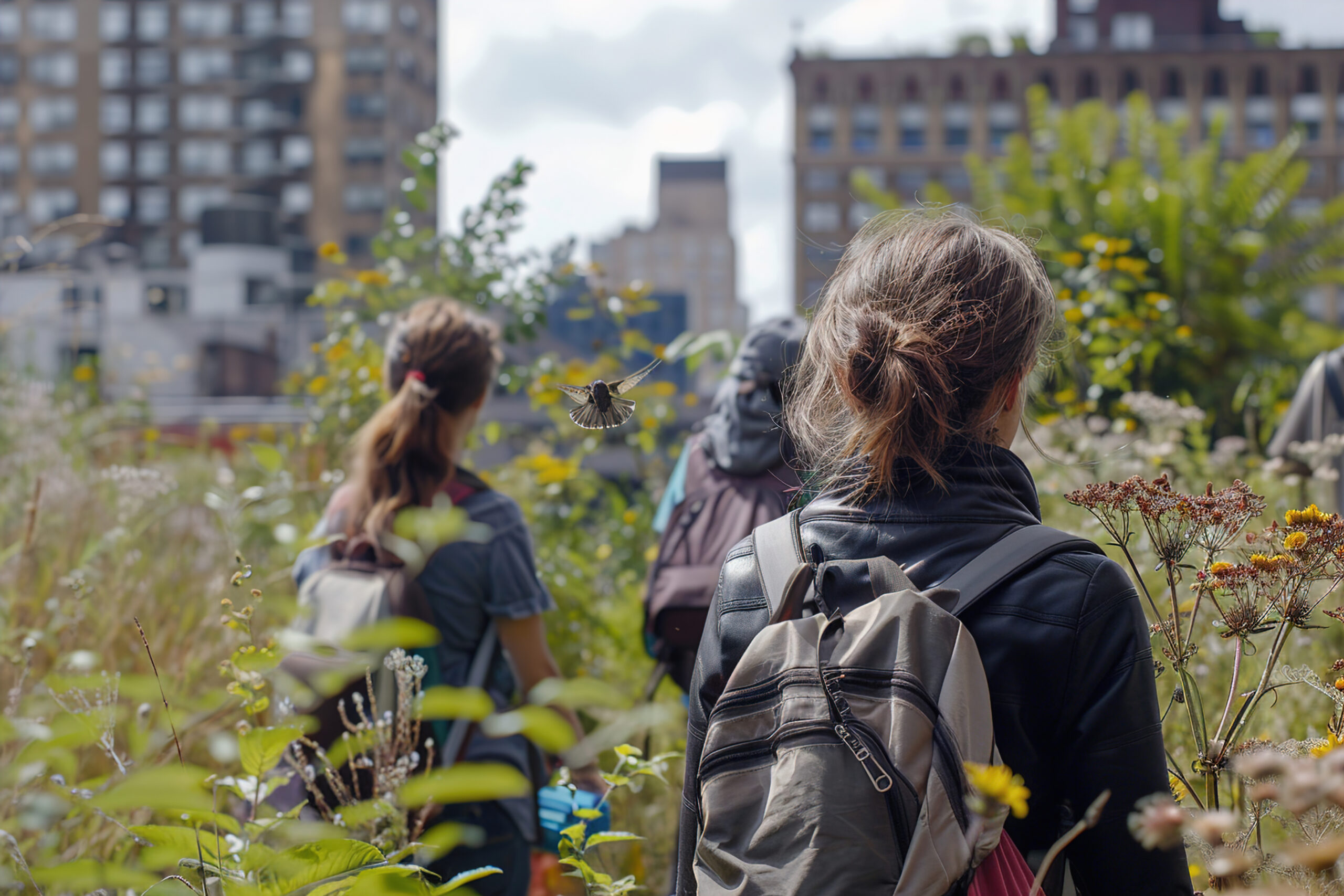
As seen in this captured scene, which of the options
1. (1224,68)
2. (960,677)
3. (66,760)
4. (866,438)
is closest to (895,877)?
(960,677)

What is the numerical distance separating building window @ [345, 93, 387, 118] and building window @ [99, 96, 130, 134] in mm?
14078

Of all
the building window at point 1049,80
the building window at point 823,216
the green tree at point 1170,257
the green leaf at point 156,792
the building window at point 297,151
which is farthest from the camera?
the building window at point 823,216

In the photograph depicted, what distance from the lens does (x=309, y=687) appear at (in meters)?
1.89

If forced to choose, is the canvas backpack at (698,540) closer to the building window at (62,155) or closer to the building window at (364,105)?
the building window at (364,105)

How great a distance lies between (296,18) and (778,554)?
70.6m

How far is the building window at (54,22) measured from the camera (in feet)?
208

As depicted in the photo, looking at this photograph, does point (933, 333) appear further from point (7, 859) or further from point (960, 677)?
point (7, 859)

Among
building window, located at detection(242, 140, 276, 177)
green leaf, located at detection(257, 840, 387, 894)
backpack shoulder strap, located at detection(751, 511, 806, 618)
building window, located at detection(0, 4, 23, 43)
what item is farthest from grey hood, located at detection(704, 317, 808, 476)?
building window, located at detection(0, 4, 23, 43)

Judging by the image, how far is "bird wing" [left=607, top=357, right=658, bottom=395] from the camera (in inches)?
41.6

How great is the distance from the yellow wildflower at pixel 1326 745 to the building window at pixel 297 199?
65875 mm

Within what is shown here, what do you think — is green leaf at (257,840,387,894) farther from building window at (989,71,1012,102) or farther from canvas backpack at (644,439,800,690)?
building window at (989,71,1012,102)

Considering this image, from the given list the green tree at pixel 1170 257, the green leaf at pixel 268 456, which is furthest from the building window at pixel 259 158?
the green leaf at pixel 268 456

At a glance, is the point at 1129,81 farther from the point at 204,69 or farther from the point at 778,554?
the point at 778,554

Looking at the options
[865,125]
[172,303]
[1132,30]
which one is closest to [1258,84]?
[1132,30]
